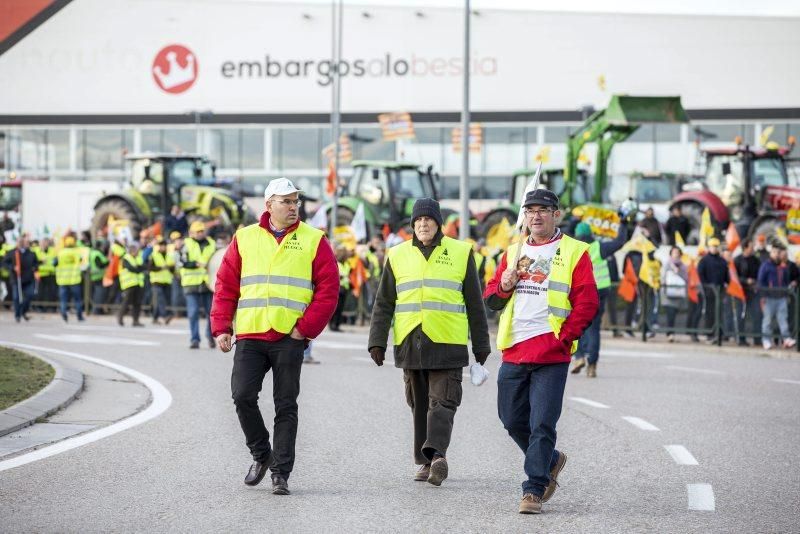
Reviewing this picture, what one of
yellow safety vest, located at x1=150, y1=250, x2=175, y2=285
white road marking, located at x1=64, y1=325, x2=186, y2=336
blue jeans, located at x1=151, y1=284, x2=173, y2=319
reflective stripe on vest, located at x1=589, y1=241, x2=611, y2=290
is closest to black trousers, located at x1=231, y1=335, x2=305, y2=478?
reflective stripe on vest, located at x1=589, y1=241, x2=611, y2=290

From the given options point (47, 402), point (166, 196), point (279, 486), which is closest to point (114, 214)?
point (166, 196)

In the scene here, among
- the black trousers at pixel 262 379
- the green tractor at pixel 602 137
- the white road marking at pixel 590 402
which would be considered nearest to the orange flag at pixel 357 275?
the green tractor at pixel 602 137

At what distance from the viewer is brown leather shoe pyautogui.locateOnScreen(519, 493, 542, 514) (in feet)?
25.4

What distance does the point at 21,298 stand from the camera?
96.4 ft

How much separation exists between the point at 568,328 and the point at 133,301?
20.4 m

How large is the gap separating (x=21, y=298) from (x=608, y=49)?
33722 millimetres

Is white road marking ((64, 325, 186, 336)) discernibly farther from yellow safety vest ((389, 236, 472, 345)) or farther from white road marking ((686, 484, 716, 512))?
white road marking ((686, 484, 716, 512))

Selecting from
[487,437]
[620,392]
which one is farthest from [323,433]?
[620,392]

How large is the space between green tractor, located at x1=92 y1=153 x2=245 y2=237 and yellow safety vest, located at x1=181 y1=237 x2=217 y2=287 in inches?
515

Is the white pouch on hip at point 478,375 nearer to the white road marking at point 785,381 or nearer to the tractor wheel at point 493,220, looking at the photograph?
the white road marking at point 785,381

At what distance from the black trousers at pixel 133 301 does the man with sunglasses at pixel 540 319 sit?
1983cm

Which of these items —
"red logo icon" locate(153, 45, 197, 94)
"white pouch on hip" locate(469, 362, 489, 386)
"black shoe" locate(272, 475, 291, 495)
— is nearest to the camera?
"black shoe" locate(272, 475, 291, 495)

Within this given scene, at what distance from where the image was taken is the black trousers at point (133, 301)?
27344mm

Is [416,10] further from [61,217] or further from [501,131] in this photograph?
[61,217]
